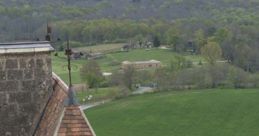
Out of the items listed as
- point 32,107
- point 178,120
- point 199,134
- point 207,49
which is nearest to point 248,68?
point 207,49

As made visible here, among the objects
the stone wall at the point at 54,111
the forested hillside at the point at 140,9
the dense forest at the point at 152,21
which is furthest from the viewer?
the forested hillside at the point at 140,9

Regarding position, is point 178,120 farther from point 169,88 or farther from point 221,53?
point 221,53

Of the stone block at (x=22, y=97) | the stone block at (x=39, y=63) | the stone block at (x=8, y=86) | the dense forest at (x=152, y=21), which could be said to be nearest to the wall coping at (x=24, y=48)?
the stone block at (x=39, y=63)

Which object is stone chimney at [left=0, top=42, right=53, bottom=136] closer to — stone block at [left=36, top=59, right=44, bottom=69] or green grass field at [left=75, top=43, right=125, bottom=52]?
stone block at [left=36, top=59, right=44, bottom=69]

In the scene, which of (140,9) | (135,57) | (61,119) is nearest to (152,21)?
(140,9)

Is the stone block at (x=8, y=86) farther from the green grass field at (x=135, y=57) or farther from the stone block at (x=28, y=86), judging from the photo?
the green grass field at (x=135, y=57)

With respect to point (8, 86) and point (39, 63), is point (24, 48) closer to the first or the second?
point (39, 63)
